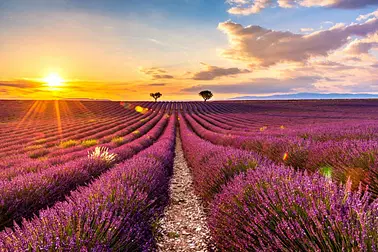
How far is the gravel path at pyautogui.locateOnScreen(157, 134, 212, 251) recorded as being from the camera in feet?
12.6

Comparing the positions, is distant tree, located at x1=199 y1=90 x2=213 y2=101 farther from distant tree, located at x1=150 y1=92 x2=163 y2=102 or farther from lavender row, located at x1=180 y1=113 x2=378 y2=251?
lavender row, located at x1=180 y1=113 x2=378 y2=251

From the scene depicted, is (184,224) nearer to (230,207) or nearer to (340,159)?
(230,207)

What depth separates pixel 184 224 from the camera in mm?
4605

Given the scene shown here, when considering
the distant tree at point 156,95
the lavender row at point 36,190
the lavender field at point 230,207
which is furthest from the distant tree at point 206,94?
the lavender row at point 36,190

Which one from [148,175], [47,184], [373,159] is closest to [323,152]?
[373,159]

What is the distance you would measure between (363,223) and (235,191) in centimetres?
166

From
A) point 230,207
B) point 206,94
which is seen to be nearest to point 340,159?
point 230,207

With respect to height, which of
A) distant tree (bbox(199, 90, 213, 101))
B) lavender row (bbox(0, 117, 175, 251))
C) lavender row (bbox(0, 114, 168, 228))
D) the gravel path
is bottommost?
the gravel path

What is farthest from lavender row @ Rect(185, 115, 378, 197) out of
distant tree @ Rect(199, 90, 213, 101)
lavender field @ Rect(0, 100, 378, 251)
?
distant tree @ Rect(199, 90, 213, 101)

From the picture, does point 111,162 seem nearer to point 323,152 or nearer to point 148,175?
point 148,175

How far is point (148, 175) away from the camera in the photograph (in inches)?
190

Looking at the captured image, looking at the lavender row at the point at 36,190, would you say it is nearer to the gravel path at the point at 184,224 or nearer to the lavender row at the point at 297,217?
the gravel path at the point at 184,224

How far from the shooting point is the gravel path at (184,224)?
383 centimetres

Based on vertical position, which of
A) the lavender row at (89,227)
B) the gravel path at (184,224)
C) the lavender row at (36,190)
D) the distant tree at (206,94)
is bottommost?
the gravel path at (184,224)
